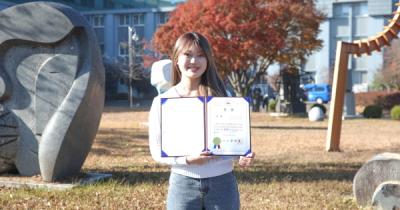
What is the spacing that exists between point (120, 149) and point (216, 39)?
1036 cm

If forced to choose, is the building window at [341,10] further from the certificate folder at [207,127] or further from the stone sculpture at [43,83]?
the certificate folder at [207,127]

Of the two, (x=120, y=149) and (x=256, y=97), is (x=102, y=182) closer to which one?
(x=120, y=149)

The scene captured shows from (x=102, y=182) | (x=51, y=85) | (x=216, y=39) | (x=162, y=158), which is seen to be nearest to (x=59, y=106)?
(x=51, y=85)

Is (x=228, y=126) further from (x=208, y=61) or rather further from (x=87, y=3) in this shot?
(x=87, y=3)

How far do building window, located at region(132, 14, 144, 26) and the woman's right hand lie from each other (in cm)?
5803

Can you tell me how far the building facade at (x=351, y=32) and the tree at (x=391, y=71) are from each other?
24.8ft

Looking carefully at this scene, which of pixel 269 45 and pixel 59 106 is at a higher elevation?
pixel 269 45

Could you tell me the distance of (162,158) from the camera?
301 cm

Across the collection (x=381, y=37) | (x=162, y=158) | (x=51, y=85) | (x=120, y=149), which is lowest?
(x=120, y=149)

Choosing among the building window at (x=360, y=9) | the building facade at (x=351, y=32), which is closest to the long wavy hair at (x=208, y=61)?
the building facade at (x=351, y=32)

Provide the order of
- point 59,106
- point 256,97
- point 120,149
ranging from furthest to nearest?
point 256,97, point 120,149, point 59,106

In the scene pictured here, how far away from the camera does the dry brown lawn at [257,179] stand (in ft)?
20.5

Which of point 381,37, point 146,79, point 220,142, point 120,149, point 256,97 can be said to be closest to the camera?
point 220,142

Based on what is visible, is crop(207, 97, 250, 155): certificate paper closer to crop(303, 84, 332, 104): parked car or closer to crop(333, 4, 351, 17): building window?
crop(303, 84, 332, 104): parked car
